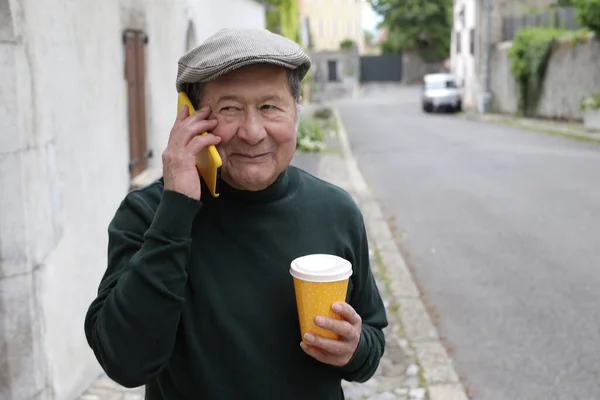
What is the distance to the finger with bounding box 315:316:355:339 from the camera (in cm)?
171

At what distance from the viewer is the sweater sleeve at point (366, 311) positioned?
1.93 metres

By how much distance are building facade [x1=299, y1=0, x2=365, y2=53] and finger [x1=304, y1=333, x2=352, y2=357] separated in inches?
3055

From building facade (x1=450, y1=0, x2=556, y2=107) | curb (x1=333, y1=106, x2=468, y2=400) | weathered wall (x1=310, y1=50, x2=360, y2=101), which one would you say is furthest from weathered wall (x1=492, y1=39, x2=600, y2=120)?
weathered wall (x1=310, y1=50, x2=360, y2=101)

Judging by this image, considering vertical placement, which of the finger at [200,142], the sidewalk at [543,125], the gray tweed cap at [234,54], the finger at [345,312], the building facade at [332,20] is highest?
the building facade at [332,20]

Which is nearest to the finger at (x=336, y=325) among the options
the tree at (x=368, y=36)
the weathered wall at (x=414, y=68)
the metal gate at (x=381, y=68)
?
the weathered wall at (x=414, y=68)

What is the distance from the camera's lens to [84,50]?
429cm

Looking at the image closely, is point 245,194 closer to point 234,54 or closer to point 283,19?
point 234,54

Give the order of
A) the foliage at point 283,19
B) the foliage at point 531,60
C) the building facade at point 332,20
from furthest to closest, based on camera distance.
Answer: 1. the building facade at point 332,20
2. the foliage at point 531,60
3. the foliage at point 283,19

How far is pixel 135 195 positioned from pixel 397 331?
3.86 meters

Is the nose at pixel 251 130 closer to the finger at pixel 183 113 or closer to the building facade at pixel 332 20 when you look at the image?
the finger at pixel 183 113

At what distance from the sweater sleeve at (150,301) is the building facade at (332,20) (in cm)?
7766

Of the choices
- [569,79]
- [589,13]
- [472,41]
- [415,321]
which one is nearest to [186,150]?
[415,321]

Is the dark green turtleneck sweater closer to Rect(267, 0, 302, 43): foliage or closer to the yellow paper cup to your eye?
the yellow paper cup

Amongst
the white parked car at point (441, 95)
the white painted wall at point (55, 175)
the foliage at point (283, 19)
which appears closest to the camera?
the white painted wall at point (55, 175)
